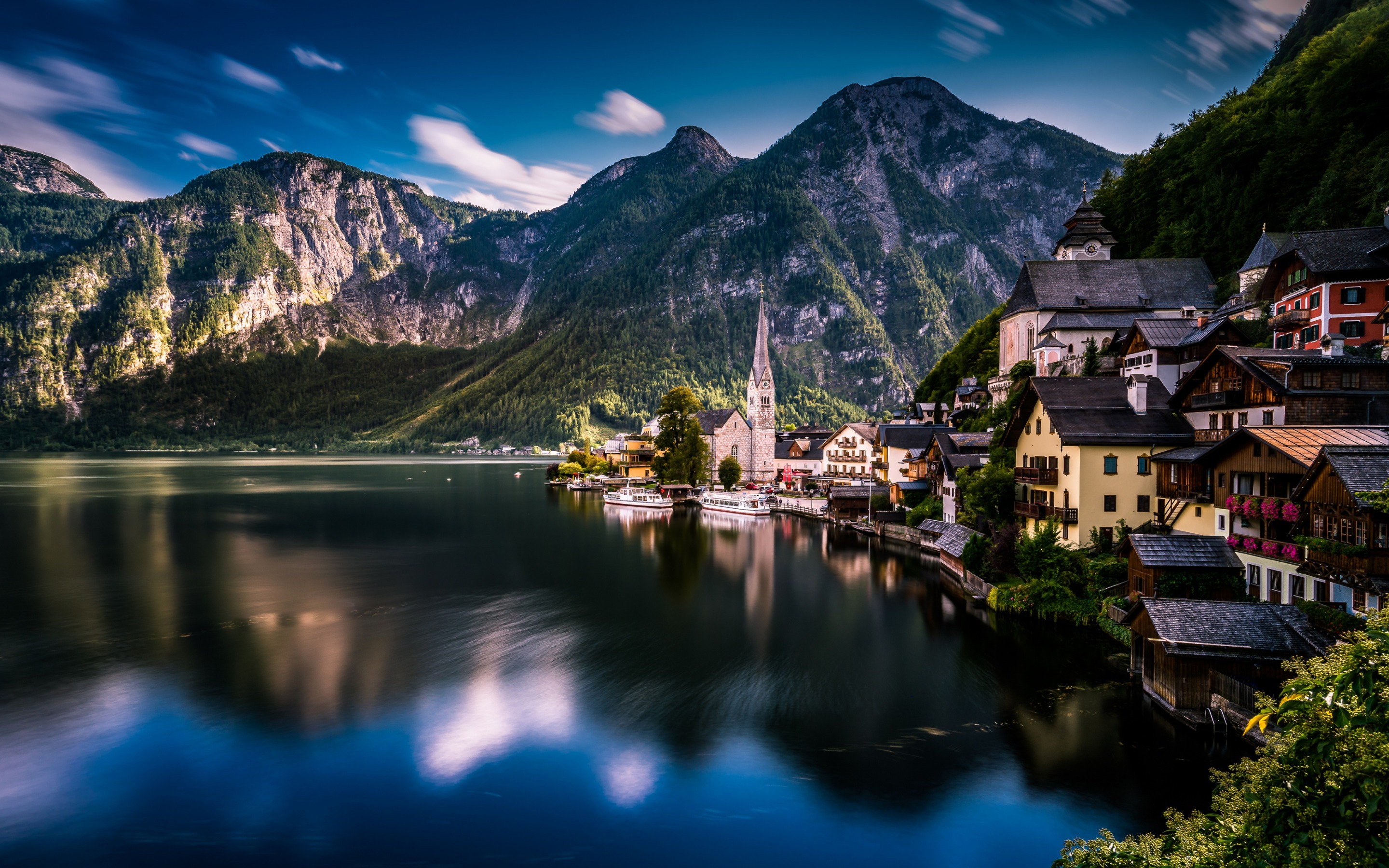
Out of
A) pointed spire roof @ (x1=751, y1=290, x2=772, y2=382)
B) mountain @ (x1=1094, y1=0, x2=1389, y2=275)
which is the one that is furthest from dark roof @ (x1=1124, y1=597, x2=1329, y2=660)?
pointed spire roof @ (x1=751, y1=290, x2=772, y2=382)

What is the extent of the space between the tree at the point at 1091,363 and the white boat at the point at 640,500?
4893 cm

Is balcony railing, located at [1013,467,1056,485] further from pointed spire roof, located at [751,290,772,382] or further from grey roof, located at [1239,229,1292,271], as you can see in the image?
pointed spire roof, located at [751,290,772,382]

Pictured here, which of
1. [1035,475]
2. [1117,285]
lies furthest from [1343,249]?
[1117,285]

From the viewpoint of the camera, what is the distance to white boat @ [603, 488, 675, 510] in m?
82.9

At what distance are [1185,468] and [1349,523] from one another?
32.7ft

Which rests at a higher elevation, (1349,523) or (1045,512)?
(1349,523)

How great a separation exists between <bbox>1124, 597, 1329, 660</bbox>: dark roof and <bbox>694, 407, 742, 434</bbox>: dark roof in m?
80.9

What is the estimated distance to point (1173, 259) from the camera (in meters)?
54.1

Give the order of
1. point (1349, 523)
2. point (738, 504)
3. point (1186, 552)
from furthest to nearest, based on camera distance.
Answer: point (738, 504), point (1186, 552), point (1349, 523)

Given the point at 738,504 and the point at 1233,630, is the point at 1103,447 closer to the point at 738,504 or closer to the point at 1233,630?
the point at 1233,630

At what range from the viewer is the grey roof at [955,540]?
3922cm

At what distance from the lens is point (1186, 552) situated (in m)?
23.5

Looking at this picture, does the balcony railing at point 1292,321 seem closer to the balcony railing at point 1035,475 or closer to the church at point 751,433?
the balcony railing at point 1035,475

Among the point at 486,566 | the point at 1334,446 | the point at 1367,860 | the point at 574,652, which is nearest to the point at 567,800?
the point at 574,652
